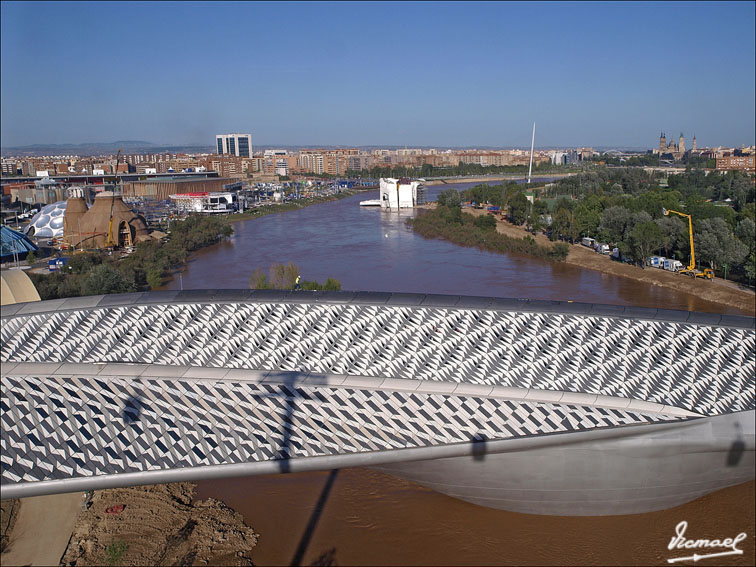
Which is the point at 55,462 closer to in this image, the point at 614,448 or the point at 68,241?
the point at 614,448

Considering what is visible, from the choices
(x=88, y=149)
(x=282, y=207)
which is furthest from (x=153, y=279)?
(x=88, y=149)

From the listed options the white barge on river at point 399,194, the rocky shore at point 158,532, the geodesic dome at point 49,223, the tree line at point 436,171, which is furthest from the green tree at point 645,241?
the tree line at point 436,171

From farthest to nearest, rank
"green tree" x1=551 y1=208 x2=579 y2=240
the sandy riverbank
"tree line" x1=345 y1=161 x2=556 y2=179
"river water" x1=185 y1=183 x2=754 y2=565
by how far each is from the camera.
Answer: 1. "tree line" x1=345 y1=161 x2=556 y2=179
2. "green tree" x1=551 y1=208 x2=579 y2=240
3. the sandy riverbank
4. "river water" x1=185 y1=183 x2=754 y2=565

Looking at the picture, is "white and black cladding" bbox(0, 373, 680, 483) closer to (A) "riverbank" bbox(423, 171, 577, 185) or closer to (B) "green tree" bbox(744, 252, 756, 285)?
(B) "green tree" bbox(744, 252, 756, 285)

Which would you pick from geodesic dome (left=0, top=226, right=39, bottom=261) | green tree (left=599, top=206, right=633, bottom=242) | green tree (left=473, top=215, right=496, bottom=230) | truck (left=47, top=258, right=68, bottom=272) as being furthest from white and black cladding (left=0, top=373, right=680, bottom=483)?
green tree (left=473, top=215, right=496, bottom=230)

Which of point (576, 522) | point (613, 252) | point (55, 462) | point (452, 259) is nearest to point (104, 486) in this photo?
point (55, 462)

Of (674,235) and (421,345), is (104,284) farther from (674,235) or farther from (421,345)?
(674,235)
